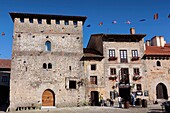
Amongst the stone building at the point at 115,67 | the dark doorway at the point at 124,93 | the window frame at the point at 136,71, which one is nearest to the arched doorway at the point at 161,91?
the stone building at the point at 115,67

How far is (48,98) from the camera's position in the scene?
28.6 m

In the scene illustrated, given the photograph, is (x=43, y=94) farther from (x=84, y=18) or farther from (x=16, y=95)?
(x=84, y=18)

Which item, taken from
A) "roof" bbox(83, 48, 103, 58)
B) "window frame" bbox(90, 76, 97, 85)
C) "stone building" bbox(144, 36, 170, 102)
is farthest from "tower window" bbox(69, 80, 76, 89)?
"stone building" bbox(144, 36, 170, 102)

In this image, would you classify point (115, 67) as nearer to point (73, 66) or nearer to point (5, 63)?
point (73, 66)

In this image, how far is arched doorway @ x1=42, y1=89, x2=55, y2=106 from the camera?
93.1 ft

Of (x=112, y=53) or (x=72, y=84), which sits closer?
(x=72, y=84)

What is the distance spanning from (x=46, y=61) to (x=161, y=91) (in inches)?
667

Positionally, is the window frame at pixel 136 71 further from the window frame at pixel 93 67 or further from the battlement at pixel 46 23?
the battlement at pixel 46 23

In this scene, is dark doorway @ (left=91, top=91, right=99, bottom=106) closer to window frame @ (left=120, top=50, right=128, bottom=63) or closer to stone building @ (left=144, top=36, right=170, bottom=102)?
window frame @ (left=120, top=50, right=128, bottom=63)

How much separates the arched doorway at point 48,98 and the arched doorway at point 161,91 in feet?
49.0

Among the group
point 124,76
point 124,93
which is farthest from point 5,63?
point 124,93

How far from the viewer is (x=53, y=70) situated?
95.2 feet

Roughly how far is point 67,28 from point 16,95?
440 inches

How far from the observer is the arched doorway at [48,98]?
28.4 m
